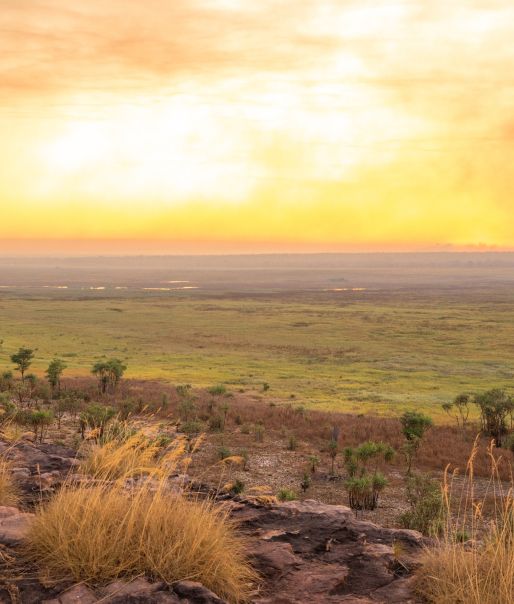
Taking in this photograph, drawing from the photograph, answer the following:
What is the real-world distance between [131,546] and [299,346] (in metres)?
63.0

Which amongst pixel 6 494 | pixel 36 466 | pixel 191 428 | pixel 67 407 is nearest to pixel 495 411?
pixel 191 428

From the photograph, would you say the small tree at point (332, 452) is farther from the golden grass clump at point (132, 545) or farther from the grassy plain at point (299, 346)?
the golden grass clump at point (132, 545)

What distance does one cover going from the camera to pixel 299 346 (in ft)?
222

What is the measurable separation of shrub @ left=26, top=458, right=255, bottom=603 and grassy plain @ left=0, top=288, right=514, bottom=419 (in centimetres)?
2973

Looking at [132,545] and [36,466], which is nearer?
[132,545]

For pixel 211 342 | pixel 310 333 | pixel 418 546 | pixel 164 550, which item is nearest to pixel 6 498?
pixel 164 550

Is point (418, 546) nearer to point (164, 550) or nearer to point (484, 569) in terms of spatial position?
point (484, 569)

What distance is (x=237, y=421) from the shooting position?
27906 mm

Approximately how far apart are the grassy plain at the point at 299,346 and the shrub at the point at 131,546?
29.7 metres

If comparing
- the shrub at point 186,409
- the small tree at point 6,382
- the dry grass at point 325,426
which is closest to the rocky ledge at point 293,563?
the dry grass at point 325,426

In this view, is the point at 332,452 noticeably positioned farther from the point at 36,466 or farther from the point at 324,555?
the point at 324,555

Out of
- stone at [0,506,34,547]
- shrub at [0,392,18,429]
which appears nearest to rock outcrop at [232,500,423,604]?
stone at [0,506,34,547]

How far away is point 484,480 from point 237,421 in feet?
41.0

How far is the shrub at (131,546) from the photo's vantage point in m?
5.06
